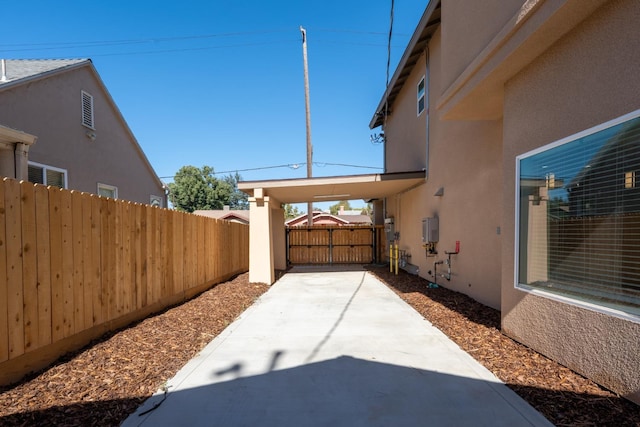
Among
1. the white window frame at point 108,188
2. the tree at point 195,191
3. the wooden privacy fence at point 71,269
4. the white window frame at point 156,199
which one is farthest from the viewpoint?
the tree at point 195,191

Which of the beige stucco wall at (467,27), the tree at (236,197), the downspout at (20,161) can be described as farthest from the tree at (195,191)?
the beige stucco wall at (467,27)

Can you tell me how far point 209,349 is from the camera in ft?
13.8

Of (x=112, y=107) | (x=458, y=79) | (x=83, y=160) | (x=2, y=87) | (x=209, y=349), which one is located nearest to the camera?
(x=209, y=349)

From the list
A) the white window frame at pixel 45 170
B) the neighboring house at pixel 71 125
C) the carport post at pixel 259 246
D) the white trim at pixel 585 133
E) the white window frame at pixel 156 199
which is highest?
the neighboring house at pixel 71 125

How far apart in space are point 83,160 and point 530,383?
10471mm

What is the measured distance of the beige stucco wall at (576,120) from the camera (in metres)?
2.74

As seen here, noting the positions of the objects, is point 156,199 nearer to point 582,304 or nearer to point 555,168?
point 555,168

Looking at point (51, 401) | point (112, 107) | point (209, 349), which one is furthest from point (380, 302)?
point (112, 107)

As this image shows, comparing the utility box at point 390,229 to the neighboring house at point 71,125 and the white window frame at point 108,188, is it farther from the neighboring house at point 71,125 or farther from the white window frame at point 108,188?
the white window frame at point 108,188

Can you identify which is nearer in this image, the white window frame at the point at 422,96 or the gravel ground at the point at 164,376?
the gravel ground at the point at 164,376

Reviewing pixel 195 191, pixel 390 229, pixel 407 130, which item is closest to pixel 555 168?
pixel 407 130

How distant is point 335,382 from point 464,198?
16.5 ft

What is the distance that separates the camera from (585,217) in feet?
11.0

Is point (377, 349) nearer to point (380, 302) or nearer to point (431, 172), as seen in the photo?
point (380, 302)
